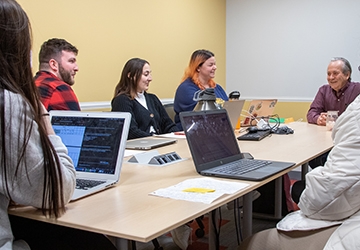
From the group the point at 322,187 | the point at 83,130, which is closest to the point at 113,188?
the point at 83,130

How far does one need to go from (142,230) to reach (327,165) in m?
0.60

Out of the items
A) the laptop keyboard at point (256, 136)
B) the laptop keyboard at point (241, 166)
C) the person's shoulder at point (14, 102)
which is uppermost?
the person's shoulder at point (14, 102)

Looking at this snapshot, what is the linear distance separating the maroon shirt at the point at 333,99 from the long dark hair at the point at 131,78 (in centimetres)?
Result: 145

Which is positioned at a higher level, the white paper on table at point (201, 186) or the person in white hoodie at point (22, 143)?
the person in white hoodie at point (22, 143)

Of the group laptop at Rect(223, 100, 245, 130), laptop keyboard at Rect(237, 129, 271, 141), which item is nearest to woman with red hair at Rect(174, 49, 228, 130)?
laptop at Rect(223, 100, 245, 130)

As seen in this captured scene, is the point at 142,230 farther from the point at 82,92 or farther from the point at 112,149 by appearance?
the point at 82,92

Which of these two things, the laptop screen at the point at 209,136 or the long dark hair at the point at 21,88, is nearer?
the long dark hair at the point at 21,88

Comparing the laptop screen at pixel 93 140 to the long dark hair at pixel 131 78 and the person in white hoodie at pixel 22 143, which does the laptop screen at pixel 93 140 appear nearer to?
the person in white hoodie at pixel 22 143

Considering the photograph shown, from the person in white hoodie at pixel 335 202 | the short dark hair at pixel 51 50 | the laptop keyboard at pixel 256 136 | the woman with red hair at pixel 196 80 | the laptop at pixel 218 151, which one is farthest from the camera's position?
the woman with red hair at pixel 196 80

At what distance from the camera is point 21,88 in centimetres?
102

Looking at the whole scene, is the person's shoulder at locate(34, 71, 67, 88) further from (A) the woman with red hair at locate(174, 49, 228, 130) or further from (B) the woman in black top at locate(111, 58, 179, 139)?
(A) the woman with red hair at locate(174, 49, 228, 130)

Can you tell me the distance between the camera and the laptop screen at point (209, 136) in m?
1.54

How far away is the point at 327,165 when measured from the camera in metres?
1.19

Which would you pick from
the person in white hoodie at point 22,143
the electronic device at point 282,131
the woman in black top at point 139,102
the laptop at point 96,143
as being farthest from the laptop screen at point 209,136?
the woman in black top at point 139,102
